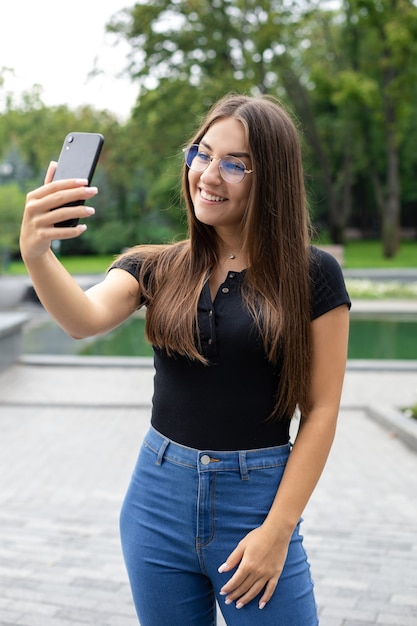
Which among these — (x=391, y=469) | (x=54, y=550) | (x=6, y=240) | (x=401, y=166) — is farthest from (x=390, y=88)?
(x=54, y=550)

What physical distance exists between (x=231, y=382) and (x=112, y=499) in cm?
401

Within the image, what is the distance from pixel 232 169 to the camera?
202 centimetres

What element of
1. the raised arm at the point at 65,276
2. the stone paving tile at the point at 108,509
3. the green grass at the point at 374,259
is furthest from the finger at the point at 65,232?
the green grass at the point at 374,259

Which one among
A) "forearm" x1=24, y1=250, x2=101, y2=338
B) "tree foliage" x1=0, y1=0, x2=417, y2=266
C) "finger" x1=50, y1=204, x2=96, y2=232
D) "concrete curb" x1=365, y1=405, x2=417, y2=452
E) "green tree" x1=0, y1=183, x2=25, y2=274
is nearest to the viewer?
"finger" x1=50, y1=204, x2=96, y2=232

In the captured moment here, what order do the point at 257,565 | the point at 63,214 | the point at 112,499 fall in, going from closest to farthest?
the point at 63,214, the point at 257,565, the point at 112,499

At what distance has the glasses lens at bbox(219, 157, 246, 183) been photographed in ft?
6.63

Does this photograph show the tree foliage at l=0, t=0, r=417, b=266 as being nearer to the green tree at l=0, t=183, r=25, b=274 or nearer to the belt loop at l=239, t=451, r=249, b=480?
the green tree at l=0, t=183, r=25, b=274

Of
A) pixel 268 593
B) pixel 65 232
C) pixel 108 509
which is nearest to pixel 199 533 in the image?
pixel 268 593

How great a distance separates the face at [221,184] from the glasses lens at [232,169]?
0.04ft

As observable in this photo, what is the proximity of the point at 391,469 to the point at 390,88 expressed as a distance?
27295 mm

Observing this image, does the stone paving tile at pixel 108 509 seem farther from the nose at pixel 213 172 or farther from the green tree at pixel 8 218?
the green tree at pixel 8 218

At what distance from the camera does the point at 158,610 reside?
2.04 metres

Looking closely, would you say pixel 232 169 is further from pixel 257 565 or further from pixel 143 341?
pixel 143 341

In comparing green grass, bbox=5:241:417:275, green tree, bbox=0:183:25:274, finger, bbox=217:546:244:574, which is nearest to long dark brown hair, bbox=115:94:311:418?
finger, bbox=217:546:244:574
